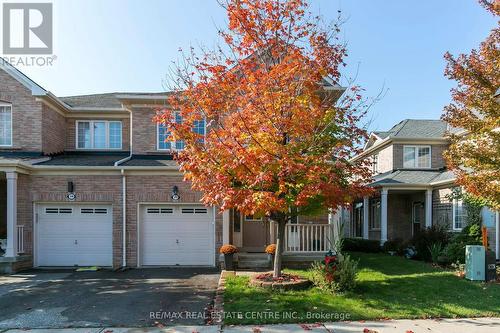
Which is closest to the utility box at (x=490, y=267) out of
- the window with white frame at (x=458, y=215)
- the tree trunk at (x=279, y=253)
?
the tree trunk at (x=279, y=253)

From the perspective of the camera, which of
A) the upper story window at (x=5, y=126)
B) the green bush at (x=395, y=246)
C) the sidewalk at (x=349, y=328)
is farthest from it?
the green bush at (x=395, y=246)

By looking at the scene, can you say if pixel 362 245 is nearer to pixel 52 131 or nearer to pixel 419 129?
pixel 419 129

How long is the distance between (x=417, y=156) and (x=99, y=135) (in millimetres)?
15970

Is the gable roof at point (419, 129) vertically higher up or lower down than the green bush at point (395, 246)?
higher up

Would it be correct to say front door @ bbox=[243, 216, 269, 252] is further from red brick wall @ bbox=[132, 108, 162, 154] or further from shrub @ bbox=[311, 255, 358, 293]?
shrub @ bbox=[311, 255, 358, 293]

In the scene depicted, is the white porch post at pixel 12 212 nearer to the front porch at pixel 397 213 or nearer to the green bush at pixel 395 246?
the green bush at pixel 395 246

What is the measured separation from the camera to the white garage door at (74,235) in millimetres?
12898

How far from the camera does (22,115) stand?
14.0 meters

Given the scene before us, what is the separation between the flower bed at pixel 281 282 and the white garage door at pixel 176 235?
389 cm

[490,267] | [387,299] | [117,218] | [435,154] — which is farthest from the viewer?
[435,154]

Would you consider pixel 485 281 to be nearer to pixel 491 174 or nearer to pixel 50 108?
pixel 491 174

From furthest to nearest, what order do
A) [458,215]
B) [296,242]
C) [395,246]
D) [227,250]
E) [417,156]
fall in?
[417,156], [395,246], [458,215], [296,242], [227,250]

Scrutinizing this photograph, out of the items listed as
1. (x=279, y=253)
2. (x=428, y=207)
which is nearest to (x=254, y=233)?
(x=279, y=253)

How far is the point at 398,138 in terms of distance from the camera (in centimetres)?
1975
